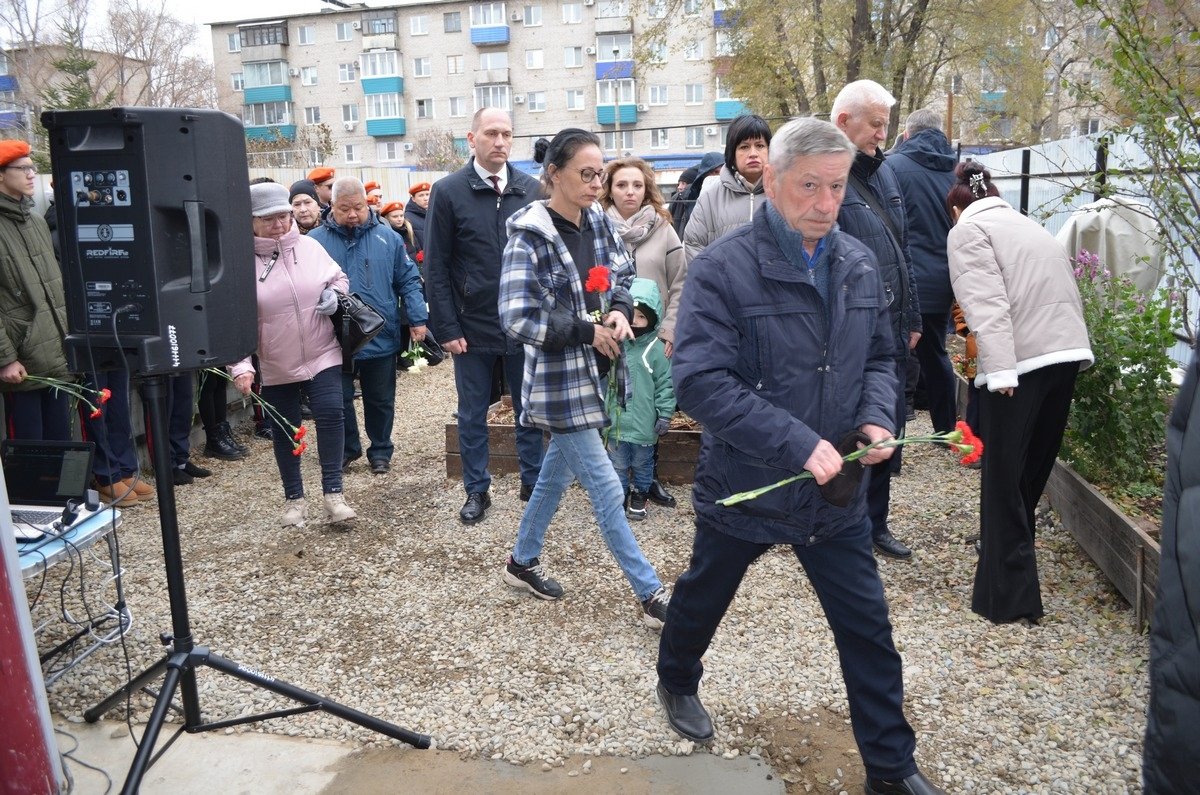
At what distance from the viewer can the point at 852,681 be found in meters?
2.82

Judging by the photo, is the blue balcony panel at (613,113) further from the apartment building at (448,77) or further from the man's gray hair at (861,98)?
the man's gray hair at (861,98)

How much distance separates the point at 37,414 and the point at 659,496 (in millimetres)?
3668

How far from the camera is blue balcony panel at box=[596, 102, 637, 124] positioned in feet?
173

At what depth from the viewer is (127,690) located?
3182 millimetres

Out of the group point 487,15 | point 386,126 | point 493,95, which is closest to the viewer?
point 487,15

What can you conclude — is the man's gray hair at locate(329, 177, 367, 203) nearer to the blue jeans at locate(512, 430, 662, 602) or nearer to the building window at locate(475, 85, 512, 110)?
the blue jeans at locate(512, 430, 662, 602)

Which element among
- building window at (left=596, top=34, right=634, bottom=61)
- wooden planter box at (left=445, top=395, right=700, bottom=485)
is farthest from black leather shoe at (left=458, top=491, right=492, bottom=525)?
building window at (left=596, top=34, right=634, bottom=61)

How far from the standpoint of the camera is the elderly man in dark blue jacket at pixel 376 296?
22.2 ft

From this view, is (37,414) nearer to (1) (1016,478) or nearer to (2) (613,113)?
(1) (1016,478)

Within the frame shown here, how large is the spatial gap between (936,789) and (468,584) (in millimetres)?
2552

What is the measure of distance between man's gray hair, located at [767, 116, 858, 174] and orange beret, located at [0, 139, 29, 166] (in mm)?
4466

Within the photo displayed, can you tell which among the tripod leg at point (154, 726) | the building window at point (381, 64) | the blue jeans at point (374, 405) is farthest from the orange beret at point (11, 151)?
the building window at point (381, 64)

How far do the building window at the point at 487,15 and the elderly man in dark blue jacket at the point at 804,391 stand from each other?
187 ft

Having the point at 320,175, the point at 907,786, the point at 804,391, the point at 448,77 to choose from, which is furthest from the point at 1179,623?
the point at 448,77
